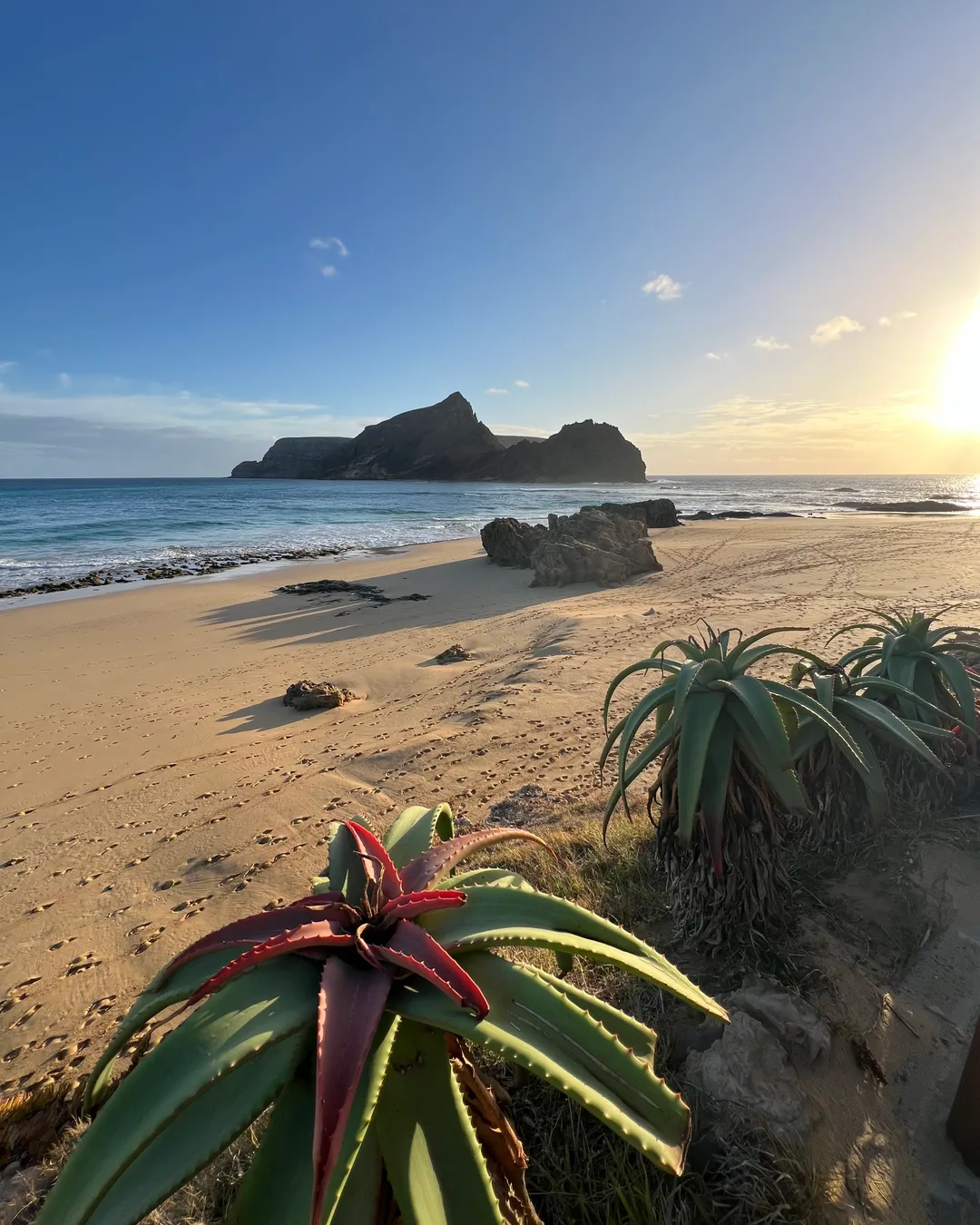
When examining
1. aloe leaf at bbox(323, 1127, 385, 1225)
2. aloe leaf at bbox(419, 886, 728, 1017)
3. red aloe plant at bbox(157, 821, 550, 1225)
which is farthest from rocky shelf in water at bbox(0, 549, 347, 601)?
aloe leaf at bbox(323, 1127, 385, 1225)

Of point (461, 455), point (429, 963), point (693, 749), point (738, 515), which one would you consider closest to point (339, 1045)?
point (429, 963)

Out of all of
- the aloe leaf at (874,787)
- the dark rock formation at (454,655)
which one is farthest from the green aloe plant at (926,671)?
the dark rock formation at (454,655)

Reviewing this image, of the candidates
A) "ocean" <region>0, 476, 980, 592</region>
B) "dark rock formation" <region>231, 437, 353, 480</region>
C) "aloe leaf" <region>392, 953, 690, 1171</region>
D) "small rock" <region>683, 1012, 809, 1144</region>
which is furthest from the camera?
"dark rock formation" <region>231, 437, 353, 480</region>

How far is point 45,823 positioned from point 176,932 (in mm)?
2116

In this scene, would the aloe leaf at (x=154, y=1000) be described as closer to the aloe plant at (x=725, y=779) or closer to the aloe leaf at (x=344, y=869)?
the aloe leaf at (x=344, y=869)

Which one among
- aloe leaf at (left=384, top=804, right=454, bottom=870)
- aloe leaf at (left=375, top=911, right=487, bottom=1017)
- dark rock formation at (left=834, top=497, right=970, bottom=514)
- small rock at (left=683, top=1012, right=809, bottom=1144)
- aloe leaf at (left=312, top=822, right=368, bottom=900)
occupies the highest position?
aloe leaf at (left=375, top=911, right=487, bottom=1017)

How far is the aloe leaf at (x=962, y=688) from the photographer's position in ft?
9.43

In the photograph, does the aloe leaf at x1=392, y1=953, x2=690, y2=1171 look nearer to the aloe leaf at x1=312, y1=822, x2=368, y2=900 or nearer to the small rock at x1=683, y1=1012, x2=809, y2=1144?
the aloe leaf at x1=312, y1=822, x2=368, y2=900

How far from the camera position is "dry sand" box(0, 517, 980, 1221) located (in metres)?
3.42

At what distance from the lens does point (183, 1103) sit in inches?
35.7

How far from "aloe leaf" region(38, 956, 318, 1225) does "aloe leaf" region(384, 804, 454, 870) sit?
0.59m

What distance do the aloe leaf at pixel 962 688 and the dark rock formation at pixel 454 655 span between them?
6.03m

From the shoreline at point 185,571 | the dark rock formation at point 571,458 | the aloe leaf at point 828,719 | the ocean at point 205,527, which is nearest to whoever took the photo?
the aloe leaf at point 828,719

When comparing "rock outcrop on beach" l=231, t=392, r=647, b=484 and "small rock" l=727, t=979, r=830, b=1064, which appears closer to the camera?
"small rock" l=727, t=979, r=830, b=1064
